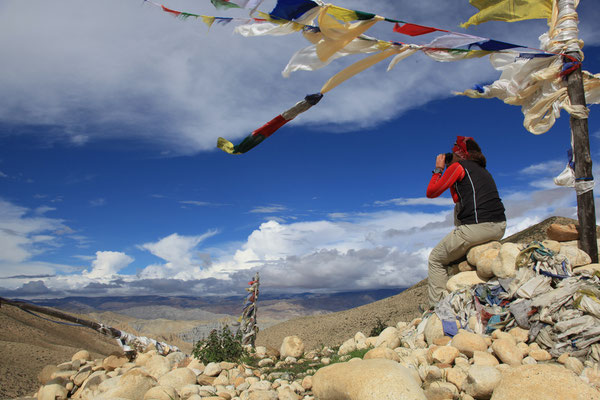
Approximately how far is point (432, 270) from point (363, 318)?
934cm

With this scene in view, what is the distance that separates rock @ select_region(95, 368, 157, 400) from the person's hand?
6.18 metres

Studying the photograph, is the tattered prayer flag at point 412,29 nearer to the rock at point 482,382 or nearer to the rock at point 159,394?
the rock at point 482,382

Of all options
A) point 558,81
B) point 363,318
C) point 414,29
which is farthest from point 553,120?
point 363,318

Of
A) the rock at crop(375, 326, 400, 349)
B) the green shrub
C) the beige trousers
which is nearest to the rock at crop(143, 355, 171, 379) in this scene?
the green shrub

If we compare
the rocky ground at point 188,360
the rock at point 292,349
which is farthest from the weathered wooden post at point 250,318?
the rock at point 292,349

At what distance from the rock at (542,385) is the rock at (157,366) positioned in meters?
6.44

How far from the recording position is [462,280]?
6977 mm

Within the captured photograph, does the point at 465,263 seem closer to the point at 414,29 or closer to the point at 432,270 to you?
the point at 432,270

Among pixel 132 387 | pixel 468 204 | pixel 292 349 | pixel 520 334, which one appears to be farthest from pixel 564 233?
pixel 132 387

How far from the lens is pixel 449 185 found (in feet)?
22.5

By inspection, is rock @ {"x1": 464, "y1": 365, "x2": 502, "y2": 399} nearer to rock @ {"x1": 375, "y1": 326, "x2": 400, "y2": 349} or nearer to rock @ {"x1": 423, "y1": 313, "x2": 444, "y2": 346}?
rock @ {"x1": 423, "y1": 313, "x2": 444, "y2": 346}

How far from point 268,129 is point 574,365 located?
15.1 ft

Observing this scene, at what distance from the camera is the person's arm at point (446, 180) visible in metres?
6.85

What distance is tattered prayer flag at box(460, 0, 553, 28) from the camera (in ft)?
24.5
